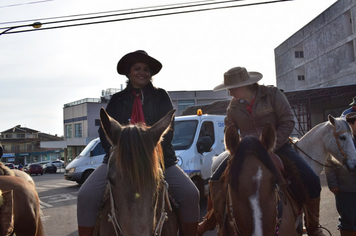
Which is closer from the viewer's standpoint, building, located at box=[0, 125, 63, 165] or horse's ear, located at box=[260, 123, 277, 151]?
horse's ear, located at box=[260, 123, 277, 151]

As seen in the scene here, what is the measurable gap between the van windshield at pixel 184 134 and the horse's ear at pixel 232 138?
532 cm

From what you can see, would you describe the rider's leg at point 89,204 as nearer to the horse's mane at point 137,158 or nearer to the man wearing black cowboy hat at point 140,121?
the man wearing black cowboy hat at point 140,121

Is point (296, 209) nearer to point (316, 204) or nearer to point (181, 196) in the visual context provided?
point (316, 204)

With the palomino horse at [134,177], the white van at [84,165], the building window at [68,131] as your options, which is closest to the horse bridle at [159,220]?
the palomino horse at [134,177]

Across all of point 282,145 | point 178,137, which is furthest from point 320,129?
point 178,137

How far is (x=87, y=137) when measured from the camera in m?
43.2

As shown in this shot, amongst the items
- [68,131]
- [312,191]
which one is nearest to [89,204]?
[312,191]

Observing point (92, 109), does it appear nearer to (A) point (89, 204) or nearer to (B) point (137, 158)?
(A) point (89, 204)

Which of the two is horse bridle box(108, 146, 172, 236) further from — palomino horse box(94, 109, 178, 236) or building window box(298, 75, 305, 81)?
building window box(298, 75, 305, 81)

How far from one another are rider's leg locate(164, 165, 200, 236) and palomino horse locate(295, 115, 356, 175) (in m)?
2.52

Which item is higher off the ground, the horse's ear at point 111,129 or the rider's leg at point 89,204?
the horse's ear at point 111,129

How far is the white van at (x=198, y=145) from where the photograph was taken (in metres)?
7.88

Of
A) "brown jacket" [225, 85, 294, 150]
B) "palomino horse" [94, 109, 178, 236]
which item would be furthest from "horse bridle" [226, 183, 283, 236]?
"brown jacket" [225, 85, 294, 150]

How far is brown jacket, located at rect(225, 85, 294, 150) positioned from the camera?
10.9ft
